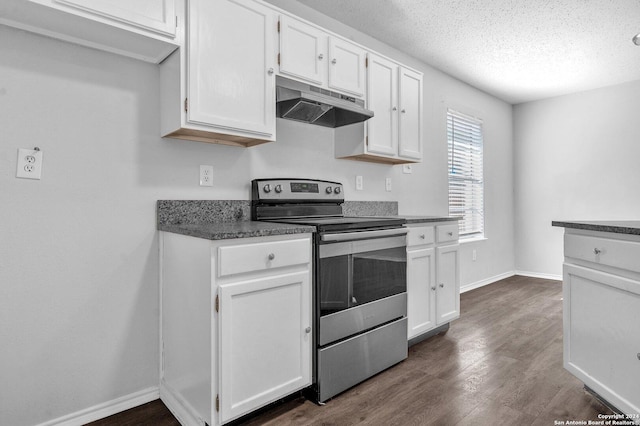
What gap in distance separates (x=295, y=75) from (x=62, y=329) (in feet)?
5.95

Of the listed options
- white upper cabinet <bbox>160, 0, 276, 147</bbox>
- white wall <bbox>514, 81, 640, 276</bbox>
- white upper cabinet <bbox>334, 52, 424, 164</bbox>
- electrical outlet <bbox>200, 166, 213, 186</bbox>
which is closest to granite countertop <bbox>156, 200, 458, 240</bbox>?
electrical outlet <bbox>200, 166, 213, 186</bbox>

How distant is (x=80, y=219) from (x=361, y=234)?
143cm

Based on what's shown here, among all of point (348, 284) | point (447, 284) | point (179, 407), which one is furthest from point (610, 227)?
point (179, 407)

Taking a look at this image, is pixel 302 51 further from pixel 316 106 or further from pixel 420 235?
pixel 420 235

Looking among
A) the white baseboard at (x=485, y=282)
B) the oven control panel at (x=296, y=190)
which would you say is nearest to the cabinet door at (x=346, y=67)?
the oven control panel at (x=296, y=190)

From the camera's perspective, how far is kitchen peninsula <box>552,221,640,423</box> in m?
1.52

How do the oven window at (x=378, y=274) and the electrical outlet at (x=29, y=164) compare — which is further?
the oven window at (x=378, y=274)

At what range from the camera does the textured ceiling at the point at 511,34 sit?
276 centimetres

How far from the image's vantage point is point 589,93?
4.79m

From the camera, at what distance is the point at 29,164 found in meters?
1.64

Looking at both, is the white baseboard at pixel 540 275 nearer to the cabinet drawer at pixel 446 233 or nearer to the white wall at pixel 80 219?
the cabinet drawer at pixel 446 233

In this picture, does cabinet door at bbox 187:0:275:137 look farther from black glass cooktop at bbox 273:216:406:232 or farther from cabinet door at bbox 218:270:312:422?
cabinet door at bbox 218:270:312:422

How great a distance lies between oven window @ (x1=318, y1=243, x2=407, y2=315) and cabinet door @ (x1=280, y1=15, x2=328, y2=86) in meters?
1.15

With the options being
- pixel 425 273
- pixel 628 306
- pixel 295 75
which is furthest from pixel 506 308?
pixel 295 75
